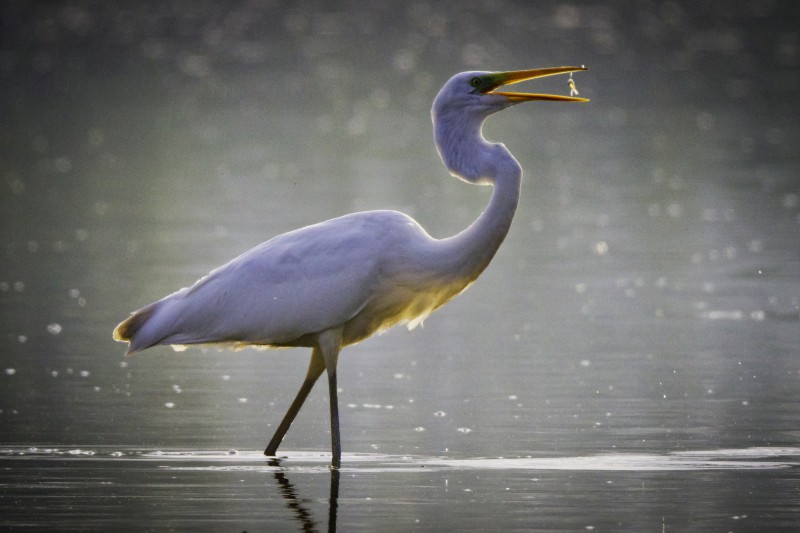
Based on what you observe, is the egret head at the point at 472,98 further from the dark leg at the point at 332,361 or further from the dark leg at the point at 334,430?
the dark leg at the point at 334,430

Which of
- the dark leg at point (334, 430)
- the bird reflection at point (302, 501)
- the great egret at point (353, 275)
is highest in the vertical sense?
the great egret at point (353, 275)

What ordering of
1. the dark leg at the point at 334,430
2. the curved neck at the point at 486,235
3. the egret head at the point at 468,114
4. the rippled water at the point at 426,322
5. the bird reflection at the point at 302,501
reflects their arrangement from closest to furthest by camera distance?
the bird reflection at the point at 302,501 < the rippled water at the point at 426,322 < the dark leg at the point at 334,430 < the curved neck at the point at 486,235 < the egret head at the point at 468,114

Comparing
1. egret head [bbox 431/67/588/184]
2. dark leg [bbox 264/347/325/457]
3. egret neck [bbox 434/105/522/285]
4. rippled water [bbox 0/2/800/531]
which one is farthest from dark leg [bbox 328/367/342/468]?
egret head [bbox 431/67/588/184]

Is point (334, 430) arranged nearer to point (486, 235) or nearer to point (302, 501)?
point (302, 501)

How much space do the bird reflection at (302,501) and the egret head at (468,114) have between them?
2015 millimetres

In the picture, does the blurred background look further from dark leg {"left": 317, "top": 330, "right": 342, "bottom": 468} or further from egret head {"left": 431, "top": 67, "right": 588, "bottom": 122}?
egret head {"left": 431, "top": 67, "right": 588, "bottom": 122}

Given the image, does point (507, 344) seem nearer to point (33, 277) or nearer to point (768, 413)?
point (768, 413)

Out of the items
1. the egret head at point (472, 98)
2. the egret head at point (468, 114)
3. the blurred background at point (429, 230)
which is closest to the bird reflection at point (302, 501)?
the blurred background at point (429, 230)

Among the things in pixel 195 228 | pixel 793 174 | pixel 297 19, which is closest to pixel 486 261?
pixel 195 228

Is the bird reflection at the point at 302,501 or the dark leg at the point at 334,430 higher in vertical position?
the dark leg at the point at 334,430

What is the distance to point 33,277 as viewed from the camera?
16.5 meters

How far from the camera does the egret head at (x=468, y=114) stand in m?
9.94

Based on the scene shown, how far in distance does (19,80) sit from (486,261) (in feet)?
98.1

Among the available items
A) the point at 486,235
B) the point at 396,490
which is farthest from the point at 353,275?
the point at 396,490
